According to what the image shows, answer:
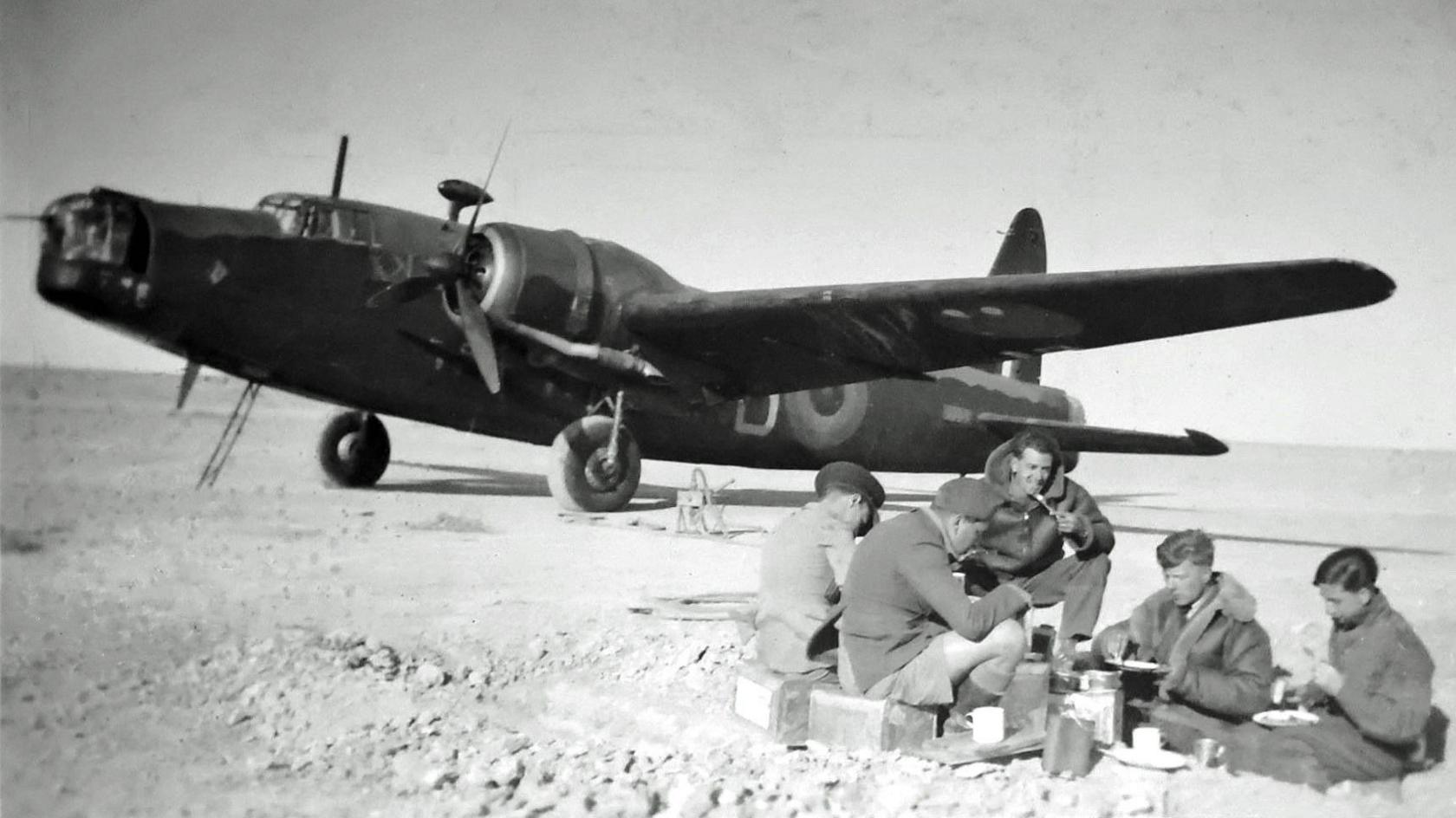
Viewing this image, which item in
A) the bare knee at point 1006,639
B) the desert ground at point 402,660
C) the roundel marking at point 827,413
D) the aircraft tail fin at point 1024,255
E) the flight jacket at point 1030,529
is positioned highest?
the aircraft tail fin at point 1024,255

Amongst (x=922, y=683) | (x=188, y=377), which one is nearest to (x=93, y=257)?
(x=188, y=377)

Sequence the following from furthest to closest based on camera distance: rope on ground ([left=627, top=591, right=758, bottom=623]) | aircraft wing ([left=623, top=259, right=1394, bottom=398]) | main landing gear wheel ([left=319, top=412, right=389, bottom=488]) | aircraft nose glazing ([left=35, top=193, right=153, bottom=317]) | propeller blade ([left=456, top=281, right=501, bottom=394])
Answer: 1. main landing gear wheel ([left=319, top=412, right=389, bottom=488])
2. propeller blade ([left=456, top=281, right=501, bottom=394])
3. aircraft nose glazing ([left=35, top=193, right=153, bottom=317])
4. rope on ground ([left=627, top=591, right=758, bottom=623])
5. aircraft wing ([left=623, top=259, right=1394, bottom=398])

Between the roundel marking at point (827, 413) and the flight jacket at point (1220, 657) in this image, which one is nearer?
the flight jacket at point (1220, 657)

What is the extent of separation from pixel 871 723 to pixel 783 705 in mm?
346

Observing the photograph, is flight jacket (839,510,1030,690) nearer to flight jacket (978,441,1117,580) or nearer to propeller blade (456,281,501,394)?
flight jacket (978,441,1117,580)

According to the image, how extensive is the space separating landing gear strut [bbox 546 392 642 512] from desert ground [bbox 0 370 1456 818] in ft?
0.94

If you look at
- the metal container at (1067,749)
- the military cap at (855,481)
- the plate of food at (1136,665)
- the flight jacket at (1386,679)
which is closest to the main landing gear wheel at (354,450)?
the military cap at (855,481)

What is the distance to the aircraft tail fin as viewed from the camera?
13289 millimetres

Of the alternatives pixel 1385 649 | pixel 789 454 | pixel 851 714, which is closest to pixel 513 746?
pixel 851 714

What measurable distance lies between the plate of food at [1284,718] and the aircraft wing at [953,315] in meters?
1.94

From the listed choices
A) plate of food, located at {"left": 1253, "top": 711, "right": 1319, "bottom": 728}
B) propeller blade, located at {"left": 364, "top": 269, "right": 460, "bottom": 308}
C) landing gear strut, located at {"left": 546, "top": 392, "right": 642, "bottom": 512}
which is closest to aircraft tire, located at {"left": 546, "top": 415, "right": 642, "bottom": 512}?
landing gear strut, located at {"left": 546, "top": 392, "right": 642, "bottom": 512}

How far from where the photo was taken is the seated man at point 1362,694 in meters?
3.30

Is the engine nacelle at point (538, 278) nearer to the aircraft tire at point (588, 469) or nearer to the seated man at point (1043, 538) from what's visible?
the aircraft tire at point (588, 469)

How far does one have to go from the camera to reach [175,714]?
384 cm
